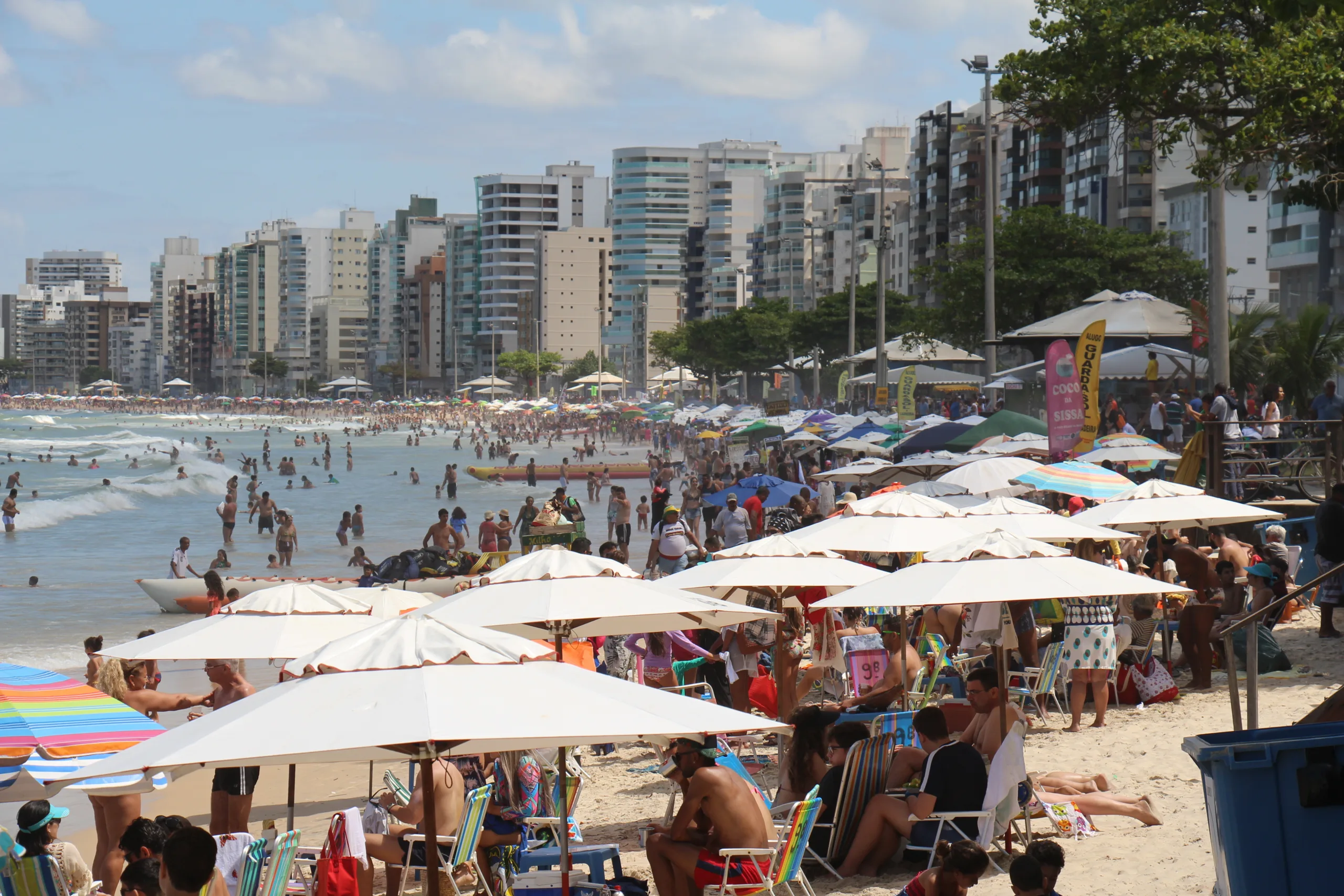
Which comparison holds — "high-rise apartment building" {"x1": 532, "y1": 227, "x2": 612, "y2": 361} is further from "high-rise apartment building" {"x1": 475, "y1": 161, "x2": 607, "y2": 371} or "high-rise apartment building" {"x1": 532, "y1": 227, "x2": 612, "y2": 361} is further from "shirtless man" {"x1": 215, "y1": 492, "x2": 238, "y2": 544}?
"shirtless man" {"x1": 215, "y1": 492, "x2": 238, "y2": 544}

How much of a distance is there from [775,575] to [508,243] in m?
172

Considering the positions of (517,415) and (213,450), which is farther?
(517,415)

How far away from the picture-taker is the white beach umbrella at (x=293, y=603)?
9.23 meters

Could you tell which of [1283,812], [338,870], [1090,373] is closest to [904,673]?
[338,870]

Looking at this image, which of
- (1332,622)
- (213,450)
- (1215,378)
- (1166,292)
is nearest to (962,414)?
(1166,292)

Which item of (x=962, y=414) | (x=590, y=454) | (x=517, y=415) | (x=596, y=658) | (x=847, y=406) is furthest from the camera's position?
(x=517, y=415)

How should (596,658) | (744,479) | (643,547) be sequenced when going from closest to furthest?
(596,658) → (744,479) → (643,547)

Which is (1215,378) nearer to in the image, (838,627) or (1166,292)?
(838,627)

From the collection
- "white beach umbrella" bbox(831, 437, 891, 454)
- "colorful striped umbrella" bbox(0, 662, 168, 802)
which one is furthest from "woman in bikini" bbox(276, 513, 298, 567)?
"colorful striped umbrella" bbox(0, 662, 168, 802)

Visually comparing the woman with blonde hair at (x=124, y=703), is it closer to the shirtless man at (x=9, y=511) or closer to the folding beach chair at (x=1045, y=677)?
the folding beach chair at (x=1045, y=677)

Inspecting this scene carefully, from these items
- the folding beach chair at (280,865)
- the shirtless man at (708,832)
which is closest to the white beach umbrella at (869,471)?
the shirtless man at (708,832)

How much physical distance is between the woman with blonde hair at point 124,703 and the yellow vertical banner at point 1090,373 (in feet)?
35.2

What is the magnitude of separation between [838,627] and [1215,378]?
7.57m

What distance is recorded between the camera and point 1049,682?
11.0 metres
